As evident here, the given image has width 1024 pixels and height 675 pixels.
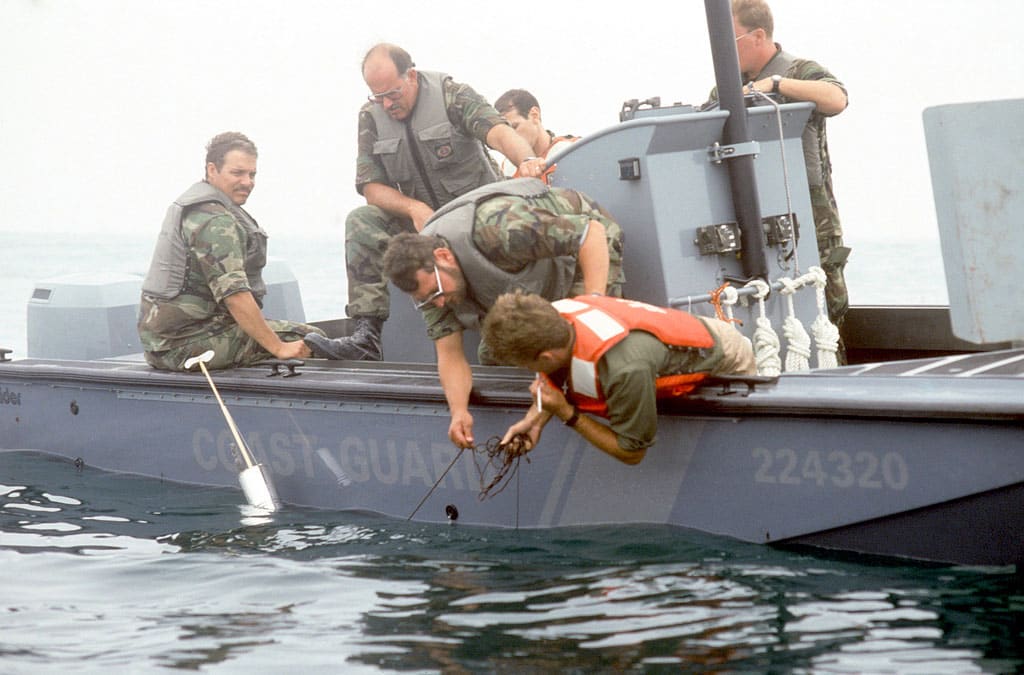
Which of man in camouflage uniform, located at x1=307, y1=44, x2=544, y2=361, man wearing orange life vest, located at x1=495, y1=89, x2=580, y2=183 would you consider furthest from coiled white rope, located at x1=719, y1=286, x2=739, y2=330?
man wearing orange life vest, located at x1=495, y1=89, x2=580, y2=183

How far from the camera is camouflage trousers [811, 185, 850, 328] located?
17.1ft

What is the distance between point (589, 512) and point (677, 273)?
0.88 meters

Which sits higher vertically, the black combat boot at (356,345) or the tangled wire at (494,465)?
the black combat boot at (356,345)

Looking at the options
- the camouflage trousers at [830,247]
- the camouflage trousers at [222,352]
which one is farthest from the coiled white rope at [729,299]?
the camouflage trousers at [222,352]

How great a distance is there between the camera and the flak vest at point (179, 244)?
550cm

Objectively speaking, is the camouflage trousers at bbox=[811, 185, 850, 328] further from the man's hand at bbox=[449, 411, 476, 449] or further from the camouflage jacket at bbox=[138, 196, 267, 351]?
the camouflage jacket at bbox=[138, 196, 267, 351]

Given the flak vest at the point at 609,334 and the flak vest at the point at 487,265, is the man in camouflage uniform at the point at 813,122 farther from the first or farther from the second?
the flak vest at the point at 609,334

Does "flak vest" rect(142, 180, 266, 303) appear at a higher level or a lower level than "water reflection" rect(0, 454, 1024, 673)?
higher

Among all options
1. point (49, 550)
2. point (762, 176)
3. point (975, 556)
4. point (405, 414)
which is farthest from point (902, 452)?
point (49, 550)

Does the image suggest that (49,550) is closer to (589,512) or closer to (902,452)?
(589,512)

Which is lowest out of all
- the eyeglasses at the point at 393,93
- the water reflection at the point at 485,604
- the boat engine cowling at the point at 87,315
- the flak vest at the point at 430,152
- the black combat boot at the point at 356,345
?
the water reflection at the point at 485,604

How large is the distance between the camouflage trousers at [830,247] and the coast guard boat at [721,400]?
0.97ft

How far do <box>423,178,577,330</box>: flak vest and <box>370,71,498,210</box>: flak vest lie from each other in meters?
1.01

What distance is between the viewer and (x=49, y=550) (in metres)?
4.80
